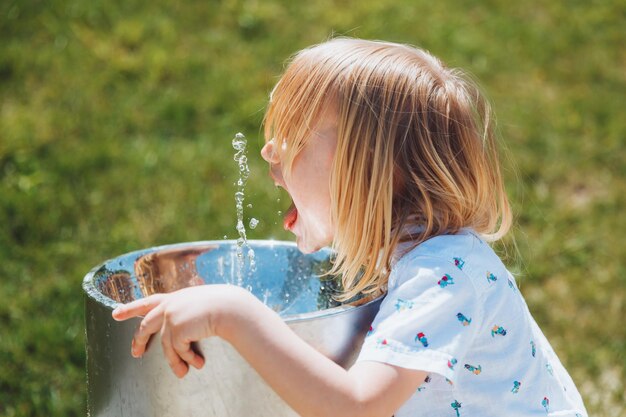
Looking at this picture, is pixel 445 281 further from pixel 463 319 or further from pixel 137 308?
pixel 137 308

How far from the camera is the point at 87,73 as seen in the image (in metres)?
3.83

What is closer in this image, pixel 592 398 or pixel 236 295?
pixel 236 295

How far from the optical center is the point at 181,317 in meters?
1.24

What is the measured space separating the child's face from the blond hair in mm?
17

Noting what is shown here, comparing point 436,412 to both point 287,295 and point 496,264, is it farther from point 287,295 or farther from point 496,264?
point 287,295

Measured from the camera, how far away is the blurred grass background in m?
2.72

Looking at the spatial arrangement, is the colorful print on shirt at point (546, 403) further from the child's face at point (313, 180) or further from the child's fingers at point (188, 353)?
the child's fingers at point (188, 353)

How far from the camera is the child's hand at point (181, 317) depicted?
124 cm

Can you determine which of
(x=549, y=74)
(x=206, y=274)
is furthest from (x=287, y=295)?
(x=549, y=74)

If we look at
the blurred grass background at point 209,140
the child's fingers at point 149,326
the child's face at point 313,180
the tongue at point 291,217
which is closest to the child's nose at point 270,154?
the child's face at point 313,180

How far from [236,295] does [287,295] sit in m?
0.61

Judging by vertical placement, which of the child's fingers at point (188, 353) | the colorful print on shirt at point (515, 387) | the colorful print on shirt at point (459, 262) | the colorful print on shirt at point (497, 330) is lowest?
the colorful print on shirt at point (515, 387)

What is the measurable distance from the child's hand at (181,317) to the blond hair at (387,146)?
0.28 meters

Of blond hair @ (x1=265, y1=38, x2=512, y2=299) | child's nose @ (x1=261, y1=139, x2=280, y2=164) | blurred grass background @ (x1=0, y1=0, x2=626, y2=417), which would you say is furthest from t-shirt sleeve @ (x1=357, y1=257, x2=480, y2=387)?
blurred grass background @ (x1=0, y1=0, x2=626, y2=417)
